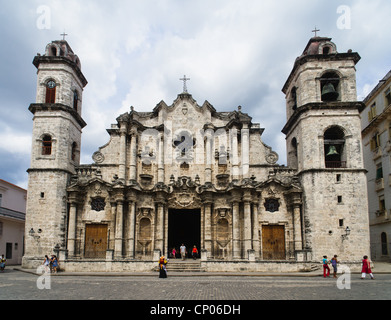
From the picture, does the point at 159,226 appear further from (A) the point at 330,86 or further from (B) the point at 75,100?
(A) the point at 330,86

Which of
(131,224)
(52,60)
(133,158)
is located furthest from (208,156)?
(52,60)

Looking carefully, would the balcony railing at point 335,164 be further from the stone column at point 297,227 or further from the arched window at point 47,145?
the arched window at point 47,145

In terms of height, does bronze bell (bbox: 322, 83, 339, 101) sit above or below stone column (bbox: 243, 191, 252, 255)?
above

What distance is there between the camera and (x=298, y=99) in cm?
2659

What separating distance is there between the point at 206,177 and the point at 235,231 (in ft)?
14.9

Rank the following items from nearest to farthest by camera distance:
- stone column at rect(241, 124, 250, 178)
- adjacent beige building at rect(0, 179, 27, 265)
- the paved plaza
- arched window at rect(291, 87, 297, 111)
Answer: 1. the paved plaza
2. stone column at rect(241, 124, 250, 178)
3. arched window at rect(291, 87, 297, 111)
4. adjacent beige building at rect(0, 179, 27, 265)

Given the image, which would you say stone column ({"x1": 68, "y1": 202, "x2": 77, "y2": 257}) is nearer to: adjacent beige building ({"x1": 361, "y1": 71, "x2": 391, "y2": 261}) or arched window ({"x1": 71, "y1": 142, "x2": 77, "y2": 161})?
arched window ({"x1": 71, "y1": 142, "x2": 77, "y2": 161})

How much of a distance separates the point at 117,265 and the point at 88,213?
570 cm

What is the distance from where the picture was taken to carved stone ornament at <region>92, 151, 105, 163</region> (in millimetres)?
26844

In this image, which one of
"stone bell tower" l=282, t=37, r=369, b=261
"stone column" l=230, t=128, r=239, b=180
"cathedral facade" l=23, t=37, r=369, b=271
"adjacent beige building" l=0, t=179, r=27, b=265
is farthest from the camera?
"adjacent beige building" l=0, t=179, r=27, b=265

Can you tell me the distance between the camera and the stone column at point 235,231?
24234 mm

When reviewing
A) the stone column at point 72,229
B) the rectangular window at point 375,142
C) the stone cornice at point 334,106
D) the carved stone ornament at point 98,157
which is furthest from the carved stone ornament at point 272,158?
the stone column at point 72,229

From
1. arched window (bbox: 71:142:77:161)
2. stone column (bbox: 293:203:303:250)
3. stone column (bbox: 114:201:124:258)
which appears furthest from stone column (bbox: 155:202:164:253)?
stone column (bbox: 293:203:303:250)
